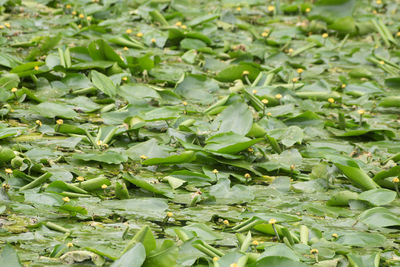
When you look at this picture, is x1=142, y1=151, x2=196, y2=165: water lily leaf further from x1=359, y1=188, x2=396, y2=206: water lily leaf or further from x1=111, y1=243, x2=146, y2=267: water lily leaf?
x1=111, y1=243, x2=146, y2=267: water lily leaf

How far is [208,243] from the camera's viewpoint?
2.15 m

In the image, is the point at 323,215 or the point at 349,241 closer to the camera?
the point at 349,241

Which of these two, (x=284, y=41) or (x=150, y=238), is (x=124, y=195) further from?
(x=284, y=41)

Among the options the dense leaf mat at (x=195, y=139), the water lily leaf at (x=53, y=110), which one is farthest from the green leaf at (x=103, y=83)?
the water lily leaf at (x=53, y=110)

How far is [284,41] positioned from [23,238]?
3.05m

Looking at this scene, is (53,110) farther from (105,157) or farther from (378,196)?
(378,196)

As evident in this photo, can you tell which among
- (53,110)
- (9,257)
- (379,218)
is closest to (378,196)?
(379,218)

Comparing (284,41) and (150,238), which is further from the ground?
(150,238)

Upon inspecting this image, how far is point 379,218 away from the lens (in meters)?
2.39

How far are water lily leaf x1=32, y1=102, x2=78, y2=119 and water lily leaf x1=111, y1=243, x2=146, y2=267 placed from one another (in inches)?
53.4

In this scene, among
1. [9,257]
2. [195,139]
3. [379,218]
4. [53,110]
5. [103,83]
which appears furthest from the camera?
[103,83]

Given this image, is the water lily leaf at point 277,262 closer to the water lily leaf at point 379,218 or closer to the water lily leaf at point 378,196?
the water lily leaf at point 379,218

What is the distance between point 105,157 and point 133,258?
920 millimetres

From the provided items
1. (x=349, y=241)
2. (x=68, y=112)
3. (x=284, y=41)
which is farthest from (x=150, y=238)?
(x=284, y=41)
